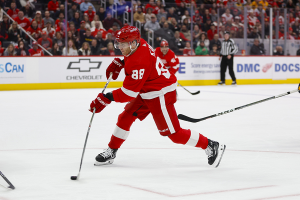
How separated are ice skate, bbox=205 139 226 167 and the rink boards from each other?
845 cm

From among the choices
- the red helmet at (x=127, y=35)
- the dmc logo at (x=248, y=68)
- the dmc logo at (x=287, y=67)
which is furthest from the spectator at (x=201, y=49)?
the red helmet at (x=127, y=35)

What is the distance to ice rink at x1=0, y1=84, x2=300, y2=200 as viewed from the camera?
249 centimetres

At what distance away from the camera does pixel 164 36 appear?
1249cm

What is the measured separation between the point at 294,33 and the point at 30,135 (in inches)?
429

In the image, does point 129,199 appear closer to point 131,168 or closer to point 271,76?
point 131,168

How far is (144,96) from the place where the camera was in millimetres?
3111

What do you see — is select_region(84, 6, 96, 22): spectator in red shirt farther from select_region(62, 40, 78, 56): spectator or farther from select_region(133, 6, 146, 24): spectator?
select_region(133, 6, 146, 24): spectator

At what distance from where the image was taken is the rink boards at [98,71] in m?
11.0

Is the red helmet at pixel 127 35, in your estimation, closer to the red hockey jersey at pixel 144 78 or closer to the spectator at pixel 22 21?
the red hockey jersey at pixel 144 78

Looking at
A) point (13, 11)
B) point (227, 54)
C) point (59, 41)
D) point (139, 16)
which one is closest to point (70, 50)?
point (59, 41)

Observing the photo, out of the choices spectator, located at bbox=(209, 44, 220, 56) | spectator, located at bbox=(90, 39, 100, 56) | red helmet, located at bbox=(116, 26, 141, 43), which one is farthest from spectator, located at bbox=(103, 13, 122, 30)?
red helmet, located at bbox=(116, 26, 141, 43)

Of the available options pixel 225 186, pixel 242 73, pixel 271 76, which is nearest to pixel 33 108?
pixel 225 186

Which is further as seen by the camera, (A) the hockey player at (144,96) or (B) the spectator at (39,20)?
(B) the spectator at (39,20)

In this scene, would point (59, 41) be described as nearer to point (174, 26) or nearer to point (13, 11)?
point (13, 11)
